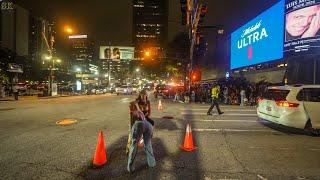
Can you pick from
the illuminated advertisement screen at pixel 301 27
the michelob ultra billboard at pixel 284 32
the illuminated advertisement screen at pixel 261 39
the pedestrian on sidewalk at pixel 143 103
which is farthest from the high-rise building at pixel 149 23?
the pedestrian on sidewalk at pixel 143 103

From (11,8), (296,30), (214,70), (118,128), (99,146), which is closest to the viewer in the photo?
(99,146)

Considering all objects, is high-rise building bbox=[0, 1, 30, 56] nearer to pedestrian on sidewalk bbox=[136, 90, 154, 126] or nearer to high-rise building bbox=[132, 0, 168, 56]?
high-rise building bbox=[132, 0, 168, 56]

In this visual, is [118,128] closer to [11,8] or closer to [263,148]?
[263,148]

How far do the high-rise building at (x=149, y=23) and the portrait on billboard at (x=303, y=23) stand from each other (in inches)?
4033

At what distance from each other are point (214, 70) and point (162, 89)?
1301 centimetres

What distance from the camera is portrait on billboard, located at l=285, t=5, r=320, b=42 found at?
79.3 feet

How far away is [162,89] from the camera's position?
4541cm

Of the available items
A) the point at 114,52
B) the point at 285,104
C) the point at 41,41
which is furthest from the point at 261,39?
the point at 41,41

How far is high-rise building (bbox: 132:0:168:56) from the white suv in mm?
116242

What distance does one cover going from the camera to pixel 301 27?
25328 mm

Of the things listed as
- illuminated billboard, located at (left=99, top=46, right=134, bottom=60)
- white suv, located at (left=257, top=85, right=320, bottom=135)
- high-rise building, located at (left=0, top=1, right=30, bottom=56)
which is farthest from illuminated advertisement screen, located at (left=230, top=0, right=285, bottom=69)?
high-rise building, located at (left=0, top=1, right=30, bottom=56)

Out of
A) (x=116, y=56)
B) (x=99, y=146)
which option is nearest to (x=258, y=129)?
(x=99, y=146)

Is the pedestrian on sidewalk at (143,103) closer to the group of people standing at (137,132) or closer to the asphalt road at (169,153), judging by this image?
the group of people standing at (137,132)

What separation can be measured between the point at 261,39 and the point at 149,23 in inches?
4029
